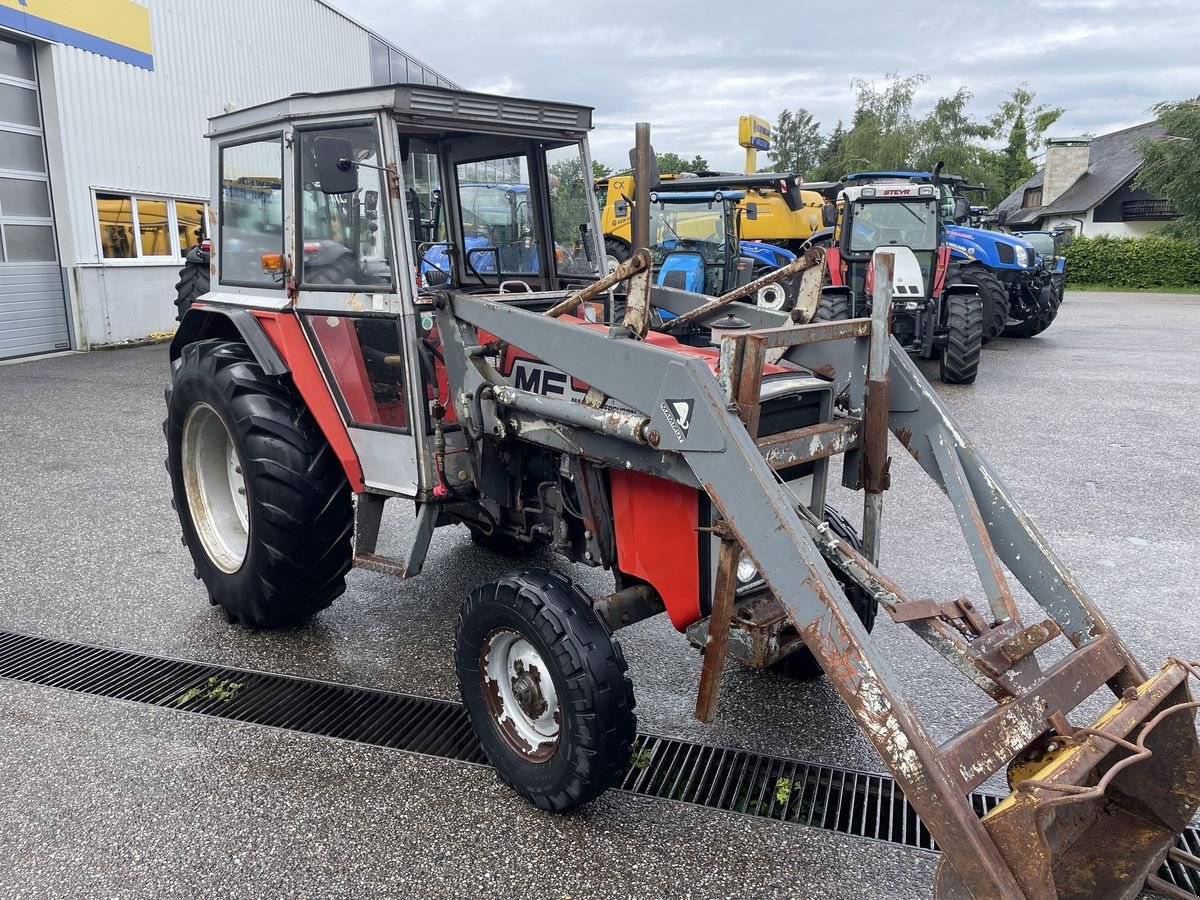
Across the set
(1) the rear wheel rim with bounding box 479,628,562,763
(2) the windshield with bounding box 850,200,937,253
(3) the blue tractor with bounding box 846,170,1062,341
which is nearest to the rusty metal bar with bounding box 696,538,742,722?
(1) the rear wheel rim with bounding box 479,628,562,763

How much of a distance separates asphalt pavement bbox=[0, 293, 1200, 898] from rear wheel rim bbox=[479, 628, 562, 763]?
21 cm

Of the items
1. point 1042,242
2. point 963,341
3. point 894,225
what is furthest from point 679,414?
point 1042,242

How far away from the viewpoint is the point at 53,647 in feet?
13.7

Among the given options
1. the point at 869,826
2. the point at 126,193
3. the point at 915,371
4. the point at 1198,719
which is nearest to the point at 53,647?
the point at 869,826

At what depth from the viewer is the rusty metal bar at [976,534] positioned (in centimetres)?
278

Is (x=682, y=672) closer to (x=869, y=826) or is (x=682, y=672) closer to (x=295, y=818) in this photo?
(x=869, y=826)

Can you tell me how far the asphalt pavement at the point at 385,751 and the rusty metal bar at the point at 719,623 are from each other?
42cm

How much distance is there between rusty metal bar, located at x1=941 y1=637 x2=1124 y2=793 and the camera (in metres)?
2.29

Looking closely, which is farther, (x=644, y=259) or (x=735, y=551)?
(x=644, y=259)

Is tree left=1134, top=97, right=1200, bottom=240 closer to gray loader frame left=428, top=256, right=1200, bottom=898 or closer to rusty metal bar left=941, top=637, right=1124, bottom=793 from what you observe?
gray loader frame left=428, top=256, right=1200, bottom=898

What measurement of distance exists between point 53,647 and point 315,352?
182 centimetres

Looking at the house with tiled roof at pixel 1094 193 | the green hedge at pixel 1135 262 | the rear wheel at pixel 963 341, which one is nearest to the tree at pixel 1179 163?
the green hedge at pixel 1135 262

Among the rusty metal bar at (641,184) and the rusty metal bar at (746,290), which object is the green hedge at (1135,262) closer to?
the rusty metal bar at (746,290)

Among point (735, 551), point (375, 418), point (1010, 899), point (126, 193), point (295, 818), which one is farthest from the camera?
point (126, 193)
